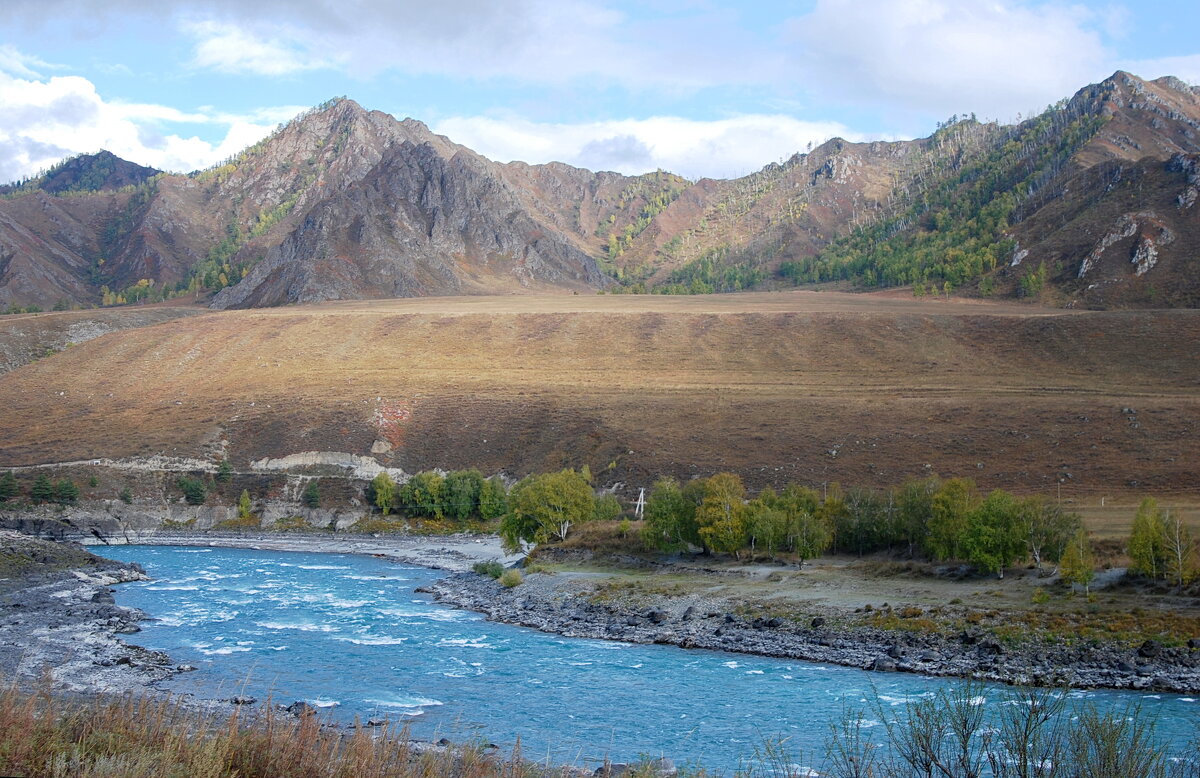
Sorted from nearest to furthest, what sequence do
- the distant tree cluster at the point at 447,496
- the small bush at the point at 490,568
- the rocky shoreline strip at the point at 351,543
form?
the small bush at the point at 490,568 < the rocky shoreline strip at the point at 351,543 < the distant tree cluster at the point at 447,496

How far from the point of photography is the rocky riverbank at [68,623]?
111 feet

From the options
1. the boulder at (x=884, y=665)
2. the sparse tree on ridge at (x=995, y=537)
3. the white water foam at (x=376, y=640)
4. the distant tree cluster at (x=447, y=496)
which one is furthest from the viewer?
the distant tree cluster at (x=447, y=496)

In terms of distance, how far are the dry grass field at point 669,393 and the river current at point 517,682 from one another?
4274 centimetres

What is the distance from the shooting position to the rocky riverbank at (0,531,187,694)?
33.8m

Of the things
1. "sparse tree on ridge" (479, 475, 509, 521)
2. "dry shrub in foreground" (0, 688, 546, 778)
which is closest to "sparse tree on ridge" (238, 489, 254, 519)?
"sparse tree on ridge" (479, 475, 509, 521)

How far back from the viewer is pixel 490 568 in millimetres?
65938

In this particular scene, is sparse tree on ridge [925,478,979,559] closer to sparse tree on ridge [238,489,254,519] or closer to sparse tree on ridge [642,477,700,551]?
sparse tree on ridge [642,477,700,551]

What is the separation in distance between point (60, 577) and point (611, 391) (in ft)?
229

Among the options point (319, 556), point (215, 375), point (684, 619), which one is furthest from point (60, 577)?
point (215, 375)

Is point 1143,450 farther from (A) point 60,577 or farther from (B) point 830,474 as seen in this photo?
(A) point 60,577

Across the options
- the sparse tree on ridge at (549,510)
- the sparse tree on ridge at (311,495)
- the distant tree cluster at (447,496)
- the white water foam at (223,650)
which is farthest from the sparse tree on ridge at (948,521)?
the sparse tree on ridge at (311,495)

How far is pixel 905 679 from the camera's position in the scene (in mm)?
35406

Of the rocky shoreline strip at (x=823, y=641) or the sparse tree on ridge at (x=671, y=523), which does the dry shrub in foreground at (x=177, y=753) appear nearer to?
the rocky shoreline strip at (x=823, y=641)

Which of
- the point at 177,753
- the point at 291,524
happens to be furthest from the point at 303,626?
the point at 291,524
